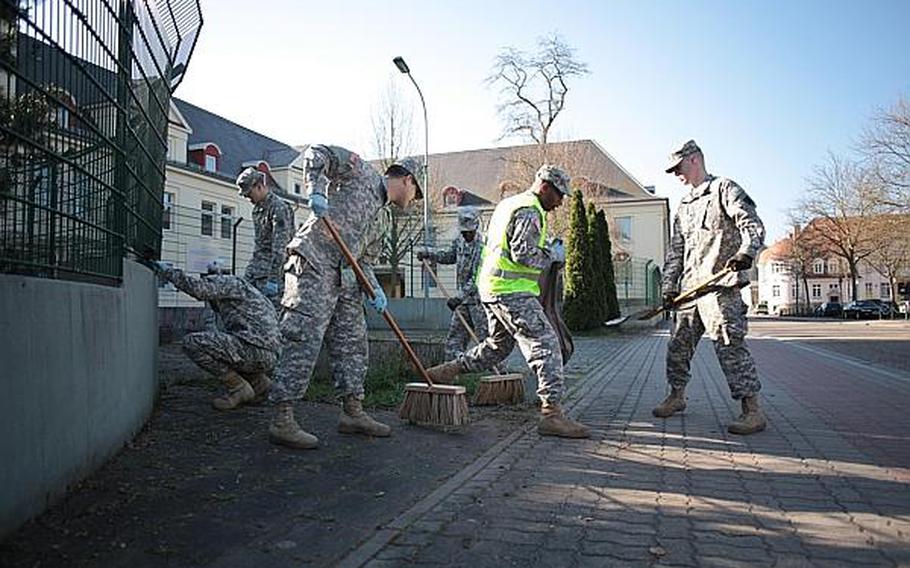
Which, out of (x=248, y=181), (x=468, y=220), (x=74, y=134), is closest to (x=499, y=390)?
(x=468, y=220)

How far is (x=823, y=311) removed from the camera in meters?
66.6

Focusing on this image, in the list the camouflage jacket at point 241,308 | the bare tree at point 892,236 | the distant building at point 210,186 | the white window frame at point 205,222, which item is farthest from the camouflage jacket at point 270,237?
the bare tree at point 892,236

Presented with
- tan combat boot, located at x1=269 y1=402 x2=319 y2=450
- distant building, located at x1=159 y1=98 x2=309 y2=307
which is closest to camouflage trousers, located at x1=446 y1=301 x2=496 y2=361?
distant building, located at x1=159 y1=98 x2=309 y2=307

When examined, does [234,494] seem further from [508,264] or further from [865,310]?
[865,310]

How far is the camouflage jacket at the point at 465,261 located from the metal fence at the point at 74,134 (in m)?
3.64

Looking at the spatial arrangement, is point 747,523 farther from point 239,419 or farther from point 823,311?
point 823,311

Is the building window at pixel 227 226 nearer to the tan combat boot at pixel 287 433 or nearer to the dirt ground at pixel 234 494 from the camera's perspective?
the dirt ground at pixel 234 494

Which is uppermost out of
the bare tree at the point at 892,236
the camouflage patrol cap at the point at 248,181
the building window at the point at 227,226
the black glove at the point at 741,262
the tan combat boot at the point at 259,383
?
the bare tree at the point at 892,236

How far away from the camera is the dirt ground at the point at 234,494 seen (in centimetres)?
280

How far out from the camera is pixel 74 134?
146 inches

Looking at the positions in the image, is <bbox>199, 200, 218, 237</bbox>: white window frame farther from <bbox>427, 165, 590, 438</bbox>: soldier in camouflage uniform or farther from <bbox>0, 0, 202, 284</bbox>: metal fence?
<bbox>427, 165, 590, 438</bbox>: soldier in camouflage uniform

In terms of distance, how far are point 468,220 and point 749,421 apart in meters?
4.07

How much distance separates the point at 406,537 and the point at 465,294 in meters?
5.26

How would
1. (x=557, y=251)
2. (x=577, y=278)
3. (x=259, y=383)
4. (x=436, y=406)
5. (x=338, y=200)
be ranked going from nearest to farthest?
(x=338, y=200)
(x=436, y=406)
(x=259, y=383)
(x=557, y=251)
(x=577, y=278)
